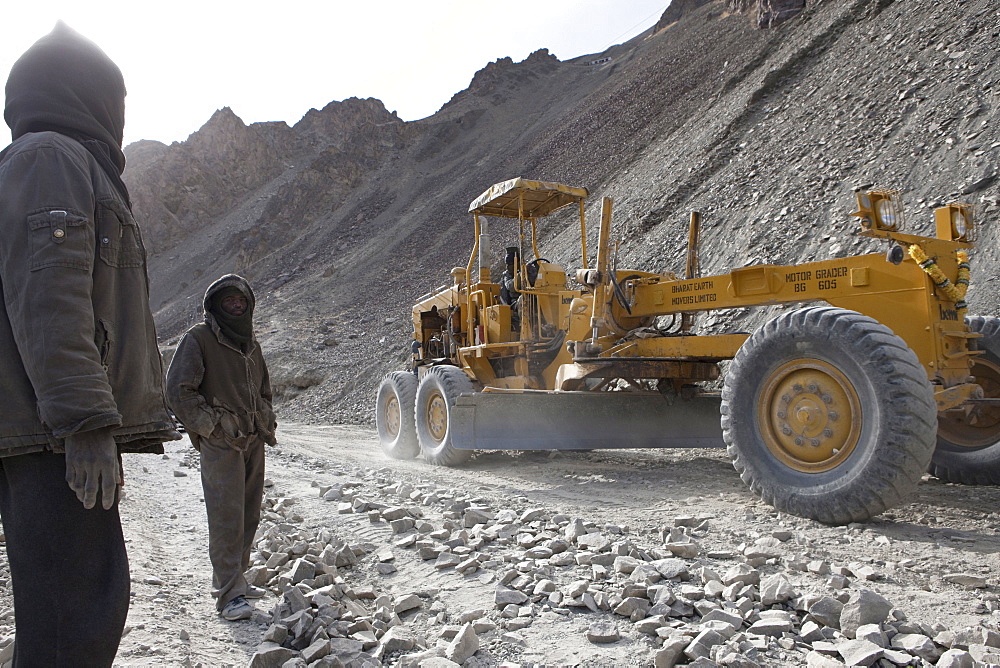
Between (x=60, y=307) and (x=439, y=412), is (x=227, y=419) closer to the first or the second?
(x=60, y=307)

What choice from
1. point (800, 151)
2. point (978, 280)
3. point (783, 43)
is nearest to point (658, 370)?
point (978, 280)

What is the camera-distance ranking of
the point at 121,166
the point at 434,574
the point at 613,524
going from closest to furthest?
1. the point at 121,166
2. the point at 434,574
3. the point at 613,524

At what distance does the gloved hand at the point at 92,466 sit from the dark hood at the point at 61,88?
0.86 metres

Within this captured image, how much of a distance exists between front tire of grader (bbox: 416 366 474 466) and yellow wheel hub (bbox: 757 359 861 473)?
3.82 metres

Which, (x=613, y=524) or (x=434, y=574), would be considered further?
(x=613, y=524)

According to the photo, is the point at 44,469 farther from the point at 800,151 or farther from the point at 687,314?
the point at 800,151

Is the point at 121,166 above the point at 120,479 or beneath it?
above

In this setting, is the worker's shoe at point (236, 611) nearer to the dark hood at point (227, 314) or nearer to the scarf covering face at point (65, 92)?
the dark hood at point (227, 314)

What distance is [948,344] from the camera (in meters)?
4.50

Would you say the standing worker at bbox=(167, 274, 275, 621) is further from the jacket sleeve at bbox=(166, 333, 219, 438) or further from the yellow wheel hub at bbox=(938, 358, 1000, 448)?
the yellow wheel hub at bbox=(938, 358, 1000, 448)

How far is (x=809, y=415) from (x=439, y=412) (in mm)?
4913

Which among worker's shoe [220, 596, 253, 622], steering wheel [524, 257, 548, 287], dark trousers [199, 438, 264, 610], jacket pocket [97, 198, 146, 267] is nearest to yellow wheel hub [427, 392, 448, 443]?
steering wheel [524, 257, 548, 287]

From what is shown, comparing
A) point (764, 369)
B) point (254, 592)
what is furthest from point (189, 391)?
point (764, 369)

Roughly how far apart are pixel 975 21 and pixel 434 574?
16335 mm
